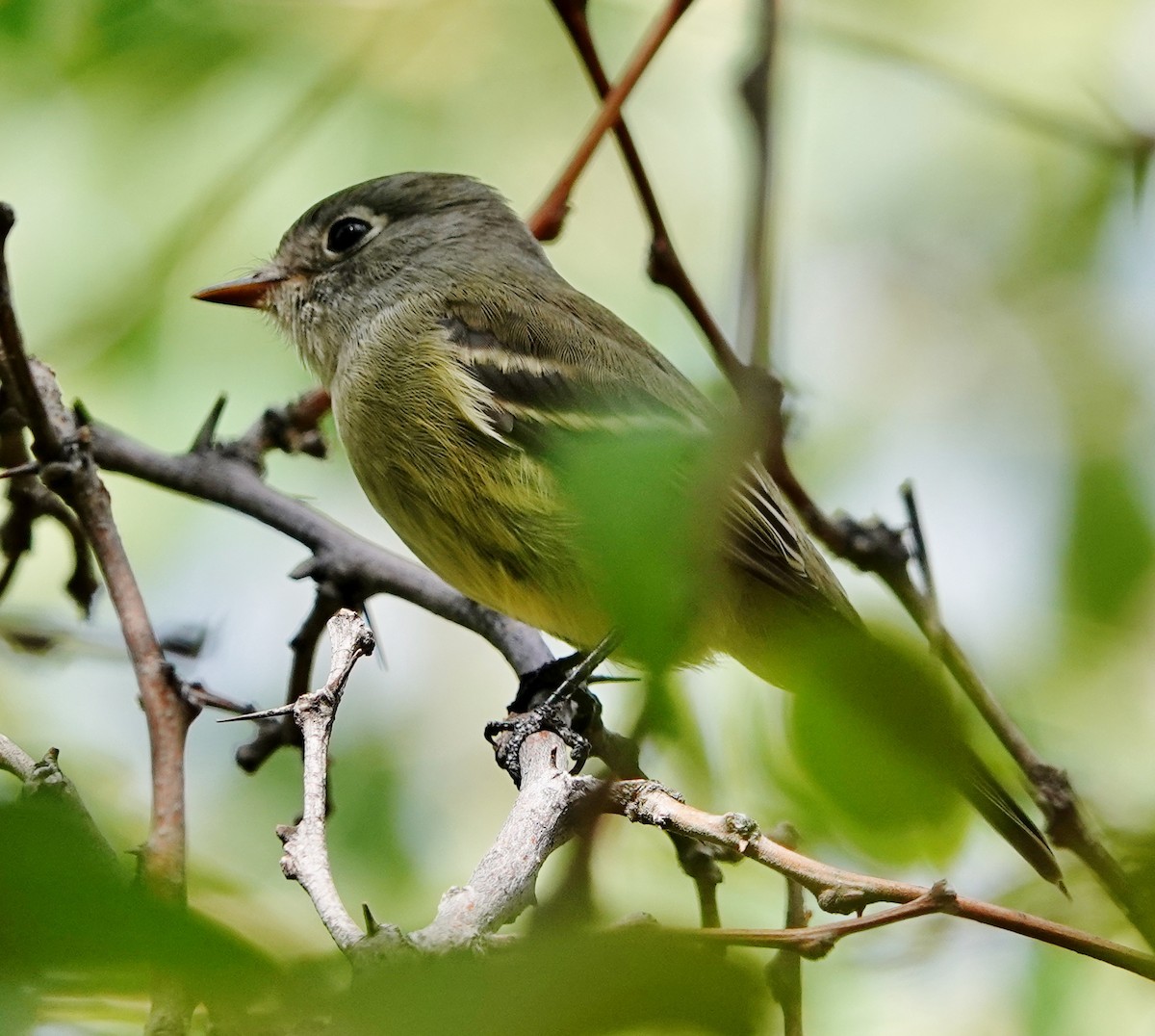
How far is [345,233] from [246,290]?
37cm

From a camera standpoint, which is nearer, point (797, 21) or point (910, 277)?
point (797, 21)

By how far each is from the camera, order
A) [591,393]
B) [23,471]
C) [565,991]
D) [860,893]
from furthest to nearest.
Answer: [591,393], [23,471], [860,893], [565,991]

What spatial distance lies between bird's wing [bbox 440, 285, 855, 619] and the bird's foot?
449mm

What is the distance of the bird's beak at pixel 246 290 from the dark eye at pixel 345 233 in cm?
18

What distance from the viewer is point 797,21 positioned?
3625mm

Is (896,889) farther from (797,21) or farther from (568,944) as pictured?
(797,21)

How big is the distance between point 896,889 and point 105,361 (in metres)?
2.96

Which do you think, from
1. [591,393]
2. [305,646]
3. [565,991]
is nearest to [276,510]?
Result: [305,646]

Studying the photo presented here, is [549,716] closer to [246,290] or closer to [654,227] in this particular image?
[654,227]

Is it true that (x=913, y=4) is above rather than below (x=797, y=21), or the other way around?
above

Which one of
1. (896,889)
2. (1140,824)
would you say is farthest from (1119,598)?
(896,889)

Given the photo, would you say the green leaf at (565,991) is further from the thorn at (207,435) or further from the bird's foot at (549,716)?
the thorn at (207,435)

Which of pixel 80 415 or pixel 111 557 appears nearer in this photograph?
pixel 111 557

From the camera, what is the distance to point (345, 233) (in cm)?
406
